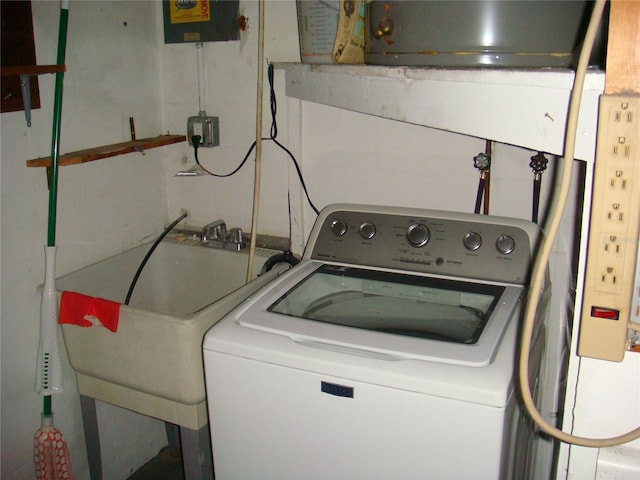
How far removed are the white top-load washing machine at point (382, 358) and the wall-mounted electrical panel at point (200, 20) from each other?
808mm

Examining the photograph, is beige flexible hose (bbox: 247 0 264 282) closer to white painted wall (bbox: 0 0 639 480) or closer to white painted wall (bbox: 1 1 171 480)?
white painted wall (bbox: 0 0 639 480)

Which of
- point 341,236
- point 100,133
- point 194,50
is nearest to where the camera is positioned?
point 341,236

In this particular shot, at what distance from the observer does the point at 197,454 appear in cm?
163

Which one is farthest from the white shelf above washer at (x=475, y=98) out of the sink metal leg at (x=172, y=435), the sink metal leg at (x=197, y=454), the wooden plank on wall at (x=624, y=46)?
the sink metal leg at (x=172, y=435)

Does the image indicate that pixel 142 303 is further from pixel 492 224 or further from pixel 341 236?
pixel 492 224

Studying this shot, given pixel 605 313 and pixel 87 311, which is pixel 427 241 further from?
pixel 87 311

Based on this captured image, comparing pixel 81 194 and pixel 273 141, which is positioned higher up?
pixel 273 141

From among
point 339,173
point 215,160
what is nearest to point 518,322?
point 339,173

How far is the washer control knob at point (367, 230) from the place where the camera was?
1.59 m

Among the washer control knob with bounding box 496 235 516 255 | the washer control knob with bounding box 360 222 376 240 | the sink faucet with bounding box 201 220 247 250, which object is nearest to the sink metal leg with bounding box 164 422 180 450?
the sink faucet with bounding box 201 220 247 250

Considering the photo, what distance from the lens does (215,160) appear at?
213 cm

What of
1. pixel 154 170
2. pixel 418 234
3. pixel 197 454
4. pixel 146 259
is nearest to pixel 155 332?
pixel 197 454

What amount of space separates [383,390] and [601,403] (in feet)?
1.28

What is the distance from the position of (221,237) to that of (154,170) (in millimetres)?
380
